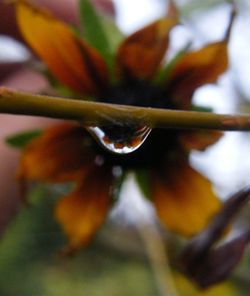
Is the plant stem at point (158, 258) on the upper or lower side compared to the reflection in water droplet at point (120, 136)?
upper

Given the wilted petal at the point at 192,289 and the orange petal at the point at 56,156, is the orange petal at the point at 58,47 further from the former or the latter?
the wilted petal at the point at 192,289

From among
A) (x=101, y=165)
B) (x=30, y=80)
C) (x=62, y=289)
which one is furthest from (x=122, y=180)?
(x=62, y=289)

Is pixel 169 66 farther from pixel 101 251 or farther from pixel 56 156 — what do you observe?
pixel 101 251

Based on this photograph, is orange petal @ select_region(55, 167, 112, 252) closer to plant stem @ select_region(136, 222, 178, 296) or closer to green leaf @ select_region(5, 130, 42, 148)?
green leaf @ select_region(5, 130, 42, 148)

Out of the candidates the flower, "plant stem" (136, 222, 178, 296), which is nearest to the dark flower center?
the flower

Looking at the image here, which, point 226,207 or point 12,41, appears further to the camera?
point 12,41

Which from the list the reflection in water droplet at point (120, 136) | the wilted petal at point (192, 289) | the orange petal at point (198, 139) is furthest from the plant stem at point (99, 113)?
the wilted petal at point (192, 289)

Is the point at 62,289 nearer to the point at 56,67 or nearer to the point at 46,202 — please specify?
the point at 46,202

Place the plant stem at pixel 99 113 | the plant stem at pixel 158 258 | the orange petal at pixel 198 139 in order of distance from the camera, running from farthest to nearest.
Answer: the plant stem at pixel 158 258 < the orange petal at pixel 198 139 < the plant stem at pixel 99 113
